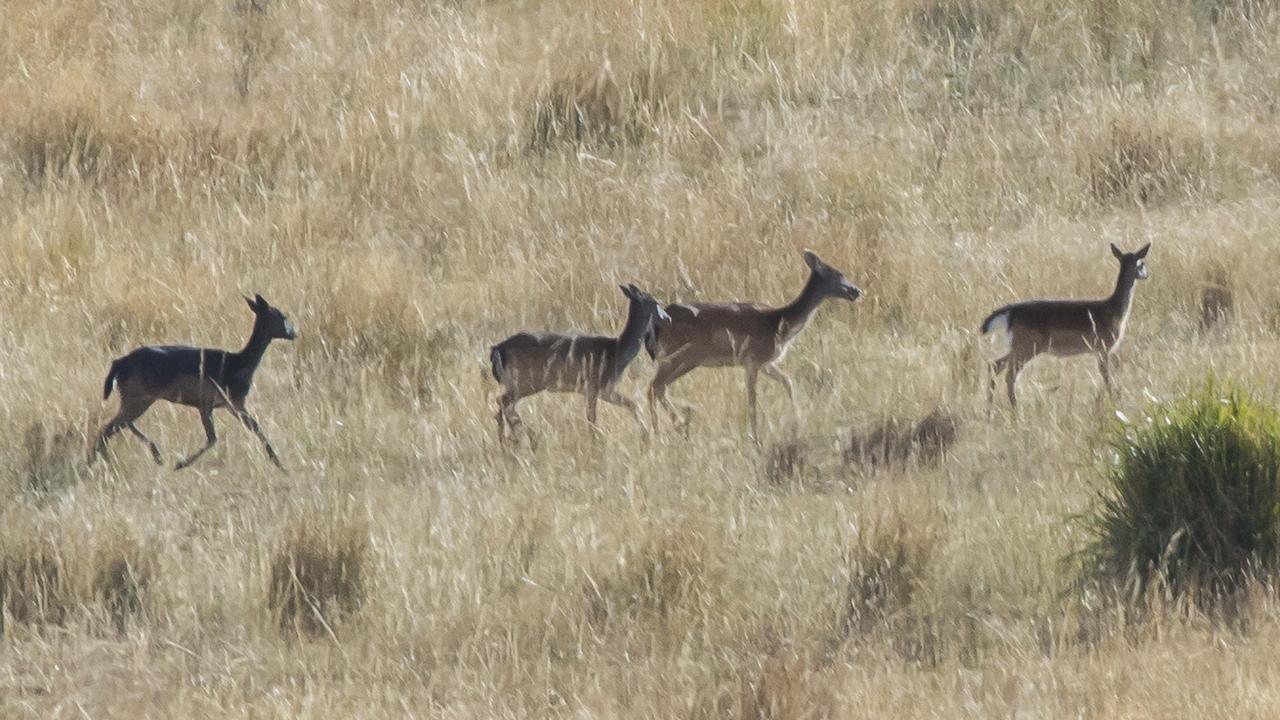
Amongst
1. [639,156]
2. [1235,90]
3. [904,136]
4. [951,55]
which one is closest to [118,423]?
[639,156]

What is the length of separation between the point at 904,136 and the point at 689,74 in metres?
1.75

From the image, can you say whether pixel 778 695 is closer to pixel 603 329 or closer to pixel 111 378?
pixel 111 378

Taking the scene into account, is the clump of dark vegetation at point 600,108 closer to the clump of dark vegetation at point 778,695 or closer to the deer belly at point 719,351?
the deer belly at point 719,351

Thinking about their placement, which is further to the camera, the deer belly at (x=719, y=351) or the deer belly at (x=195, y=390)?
the deer belly at (x=719, y=351)

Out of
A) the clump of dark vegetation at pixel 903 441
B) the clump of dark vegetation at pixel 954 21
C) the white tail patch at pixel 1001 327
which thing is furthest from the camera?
the clump of dark vegetation at pixel 954 21

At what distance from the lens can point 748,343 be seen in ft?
31.6

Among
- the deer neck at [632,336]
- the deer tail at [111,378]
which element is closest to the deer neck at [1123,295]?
the deer neck at [632,336]

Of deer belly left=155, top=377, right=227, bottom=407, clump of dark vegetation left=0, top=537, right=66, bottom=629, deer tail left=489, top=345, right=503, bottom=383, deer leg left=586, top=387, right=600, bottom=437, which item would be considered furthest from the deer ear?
clump of dark vegetation left=0, top=537, right=66, bottom=629

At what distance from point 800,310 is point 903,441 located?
1268mm

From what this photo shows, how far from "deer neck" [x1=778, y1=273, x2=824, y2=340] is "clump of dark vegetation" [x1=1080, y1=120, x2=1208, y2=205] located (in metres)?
3.63

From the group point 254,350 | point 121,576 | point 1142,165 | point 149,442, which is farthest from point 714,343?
point 1142,165

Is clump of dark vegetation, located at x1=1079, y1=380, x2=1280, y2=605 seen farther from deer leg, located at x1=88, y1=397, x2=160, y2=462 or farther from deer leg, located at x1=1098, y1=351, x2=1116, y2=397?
deer leg, located at x1=88, y1=397, x2=160, y2=462

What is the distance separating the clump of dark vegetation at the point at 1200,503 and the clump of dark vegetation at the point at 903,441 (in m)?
1.48

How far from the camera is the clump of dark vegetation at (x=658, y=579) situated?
6.88m
